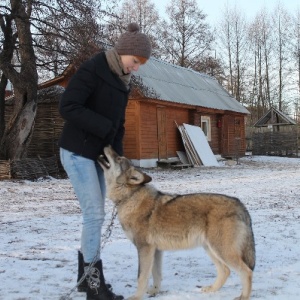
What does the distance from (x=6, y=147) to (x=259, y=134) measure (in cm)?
2306

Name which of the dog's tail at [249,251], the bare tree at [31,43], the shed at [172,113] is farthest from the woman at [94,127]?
the shed at [172,113]

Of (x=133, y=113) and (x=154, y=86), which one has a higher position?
(x=154, y=86)

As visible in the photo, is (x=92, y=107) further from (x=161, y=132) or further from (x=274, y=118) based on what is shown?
(x=274, y=118)

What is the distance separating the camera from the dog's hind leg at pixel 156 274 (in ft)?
13.8

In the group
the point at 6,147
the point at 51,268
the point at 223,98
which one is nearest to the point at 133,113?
the point at 6,147

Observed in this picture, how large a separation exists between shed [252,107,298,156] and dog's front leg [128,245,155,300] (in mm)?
31604

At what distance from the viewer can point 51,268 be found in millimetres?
5016

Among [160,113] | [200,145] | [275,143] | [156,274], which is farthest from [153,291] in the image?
[275,143]

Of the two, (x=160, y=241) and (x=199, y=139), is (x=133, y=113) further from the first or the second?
(x=160, y=241)

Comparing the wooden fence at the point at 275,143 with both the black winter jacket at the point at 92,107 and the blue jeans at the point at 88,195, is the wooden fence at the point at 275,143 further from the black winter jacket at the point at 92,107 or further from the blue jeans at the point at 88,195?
the blue jeans at the point at 88,195

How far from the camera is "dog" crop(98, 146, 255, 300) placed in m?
3.88

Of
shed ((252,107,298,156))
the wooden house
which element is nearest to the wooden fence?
shed ((252,107,298,156))

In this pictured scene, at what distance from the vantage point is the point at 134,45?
377cm

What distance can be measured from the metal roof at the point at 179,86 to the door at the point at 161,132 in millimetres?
837
